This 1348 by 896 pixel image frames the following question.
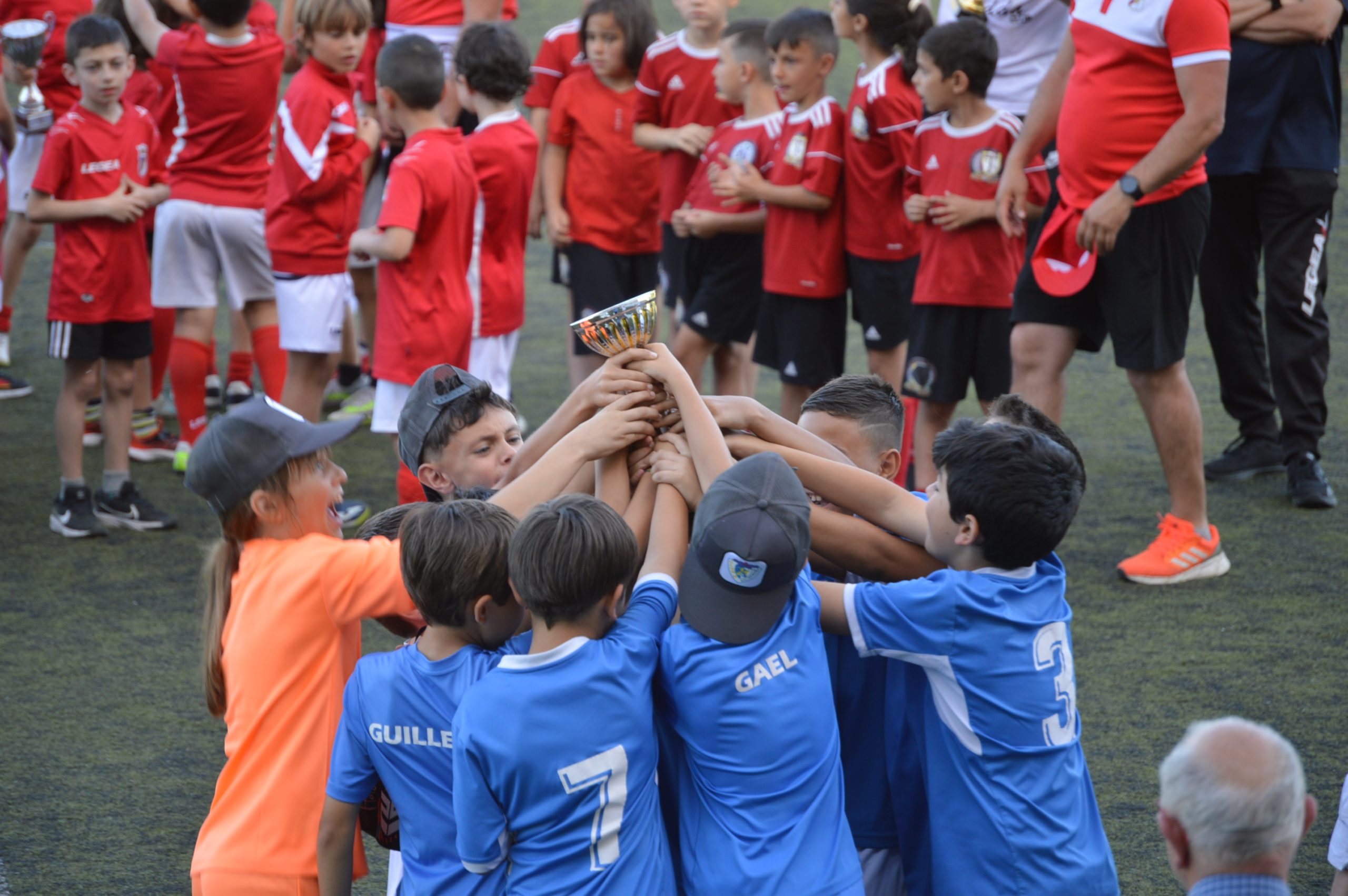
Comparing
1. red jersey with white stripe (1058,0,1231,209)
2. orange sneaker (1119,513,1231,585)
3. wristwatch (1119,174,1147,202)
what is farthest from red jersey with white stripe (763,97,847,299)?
orange sneaker (1119,513,1231,585)

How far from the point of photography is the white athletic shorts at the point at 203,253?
564cm

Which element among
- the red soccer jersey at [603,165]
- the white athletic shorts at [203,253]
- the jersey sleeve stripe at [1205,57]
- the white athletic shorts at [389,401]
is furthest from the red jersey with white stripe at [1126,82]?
the white athletic shorts at [203,253]

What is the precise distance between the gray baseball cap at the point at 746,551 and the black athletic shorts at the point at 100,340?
3829mm

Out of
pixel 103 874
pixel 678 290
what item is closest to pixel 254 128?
pixel 678 290

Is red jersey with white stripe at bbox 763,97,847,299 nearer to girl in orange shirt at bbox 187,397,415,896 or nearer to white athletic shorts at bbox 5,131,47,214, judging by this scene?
girl in orange shirt at bbox 187,397,415,896

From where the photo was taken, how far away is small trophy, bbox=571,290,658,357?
2.22 m

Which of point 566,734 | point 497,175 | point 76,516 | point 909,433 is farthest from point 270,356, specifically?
point 566,734

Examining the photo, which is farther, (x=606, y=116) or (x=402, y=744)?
(x=606, y=116)

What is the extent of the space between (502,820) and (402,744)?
0.22 m

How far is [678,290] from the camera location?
19.3ft

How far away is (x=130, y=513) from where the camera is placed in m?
5.09

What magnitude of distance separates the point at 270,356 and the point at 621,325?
153 inches

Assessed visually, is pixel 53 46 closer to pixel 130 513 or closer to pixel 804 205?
pixel 130 513

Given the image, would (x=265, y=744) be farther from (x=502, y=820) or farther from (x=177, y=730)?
(x=177, y=730)
